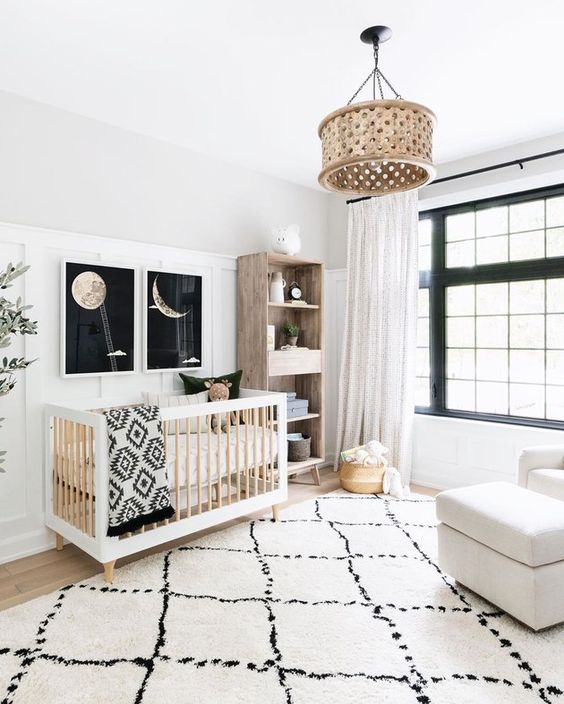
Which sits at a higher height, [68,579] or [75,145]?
[75,145]

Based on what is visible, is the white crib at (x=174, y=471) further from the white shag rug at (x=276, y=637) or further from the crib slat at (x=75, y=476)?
the white shag rug at (x=276, y=637)

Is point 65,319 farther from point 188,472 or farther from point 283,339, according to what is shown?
point 283,339

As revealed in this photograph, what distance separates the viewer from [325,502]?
3.53 m

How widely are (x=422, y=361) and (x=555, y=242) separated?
129 cm

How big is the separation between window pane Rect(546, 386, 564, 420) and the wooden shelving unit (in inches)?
64.0

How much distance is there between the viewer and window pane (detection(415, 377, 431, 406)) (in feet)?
13.5

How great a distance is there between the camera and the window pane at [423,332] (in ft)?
13.5

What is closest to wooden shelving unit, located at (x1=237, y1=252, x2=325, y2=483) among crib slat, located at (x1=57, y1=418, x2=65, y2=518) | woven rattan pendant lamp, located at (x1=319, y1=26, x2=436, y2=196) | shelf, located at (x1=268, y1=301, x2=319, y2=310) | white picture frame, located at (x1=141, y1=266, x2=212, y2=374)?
shelf, located at (x1=268, y1=301, x2=319, y2=310)

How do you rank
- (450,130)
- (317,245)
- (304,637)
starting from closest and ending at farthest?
(304,637) < (450,130) < (317,245)

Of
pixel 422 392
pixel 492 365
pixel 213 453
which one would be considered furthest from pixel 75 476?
pixel 492 365

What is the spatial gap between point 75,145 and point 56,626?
250 cm

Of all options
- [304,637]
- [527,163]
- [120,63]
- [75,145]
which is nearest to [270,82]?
[120,63]

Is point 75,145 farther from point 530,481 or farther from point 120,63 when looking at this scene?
point 530,481

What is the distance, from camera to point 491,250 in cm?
377
